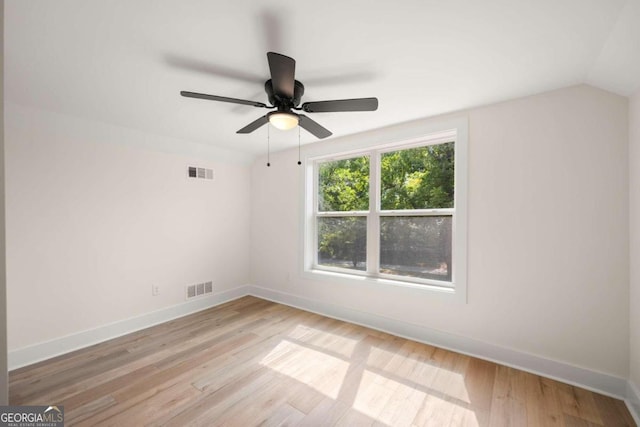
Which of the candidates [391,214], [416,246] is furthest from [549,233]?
[391,214]

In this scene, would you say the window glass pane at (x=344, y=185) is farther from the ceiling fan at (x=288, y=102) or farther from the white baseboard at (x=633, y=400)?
the white baseboard at (x=633, y=400)

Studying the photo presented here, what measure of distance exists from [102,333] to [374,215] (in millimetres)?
3349

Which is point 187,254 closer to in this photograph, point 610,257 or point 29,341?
point 29,341

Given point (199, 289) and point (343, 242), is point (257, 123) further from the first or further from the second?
point (199, 289)

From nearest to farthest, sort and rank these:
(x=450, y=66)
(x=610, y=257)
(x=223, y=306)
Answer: (x=450, y=66), (x=610, y=257), (x=223, y=306)

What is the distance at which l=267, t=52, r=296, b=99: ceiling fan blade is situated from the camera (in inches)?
55.8

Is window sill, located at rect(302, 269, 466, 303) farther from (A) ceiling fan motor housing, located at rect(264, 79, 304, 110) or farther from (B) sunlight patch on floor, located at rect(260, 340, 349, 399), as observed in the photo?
(A) ceiling fan motor housing, located at rect(264, 79, 304, 110)

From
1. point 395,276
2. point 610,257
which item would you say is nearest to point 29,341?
point 395,276

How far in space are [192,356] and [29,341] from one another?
1484 mm

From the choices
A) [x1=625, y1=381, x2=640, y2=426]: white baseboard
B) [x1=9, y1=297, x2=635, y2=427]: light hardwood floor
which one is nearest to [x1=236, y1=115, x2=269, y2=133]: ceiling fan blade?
[x1=9, y1=297, x2=635, y2=427]: light hardwood floor

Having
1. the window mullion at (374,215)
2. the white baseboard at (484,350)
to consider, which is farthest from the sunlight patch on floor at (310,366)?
the window mullion at (374,215)

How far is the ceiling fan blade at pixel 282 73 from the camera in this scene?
1416 mm

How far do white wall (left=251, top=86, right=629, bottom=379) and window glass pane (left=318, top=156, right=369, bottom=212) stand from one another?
3.70ft

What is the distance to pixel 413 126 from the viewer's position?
116 inches
